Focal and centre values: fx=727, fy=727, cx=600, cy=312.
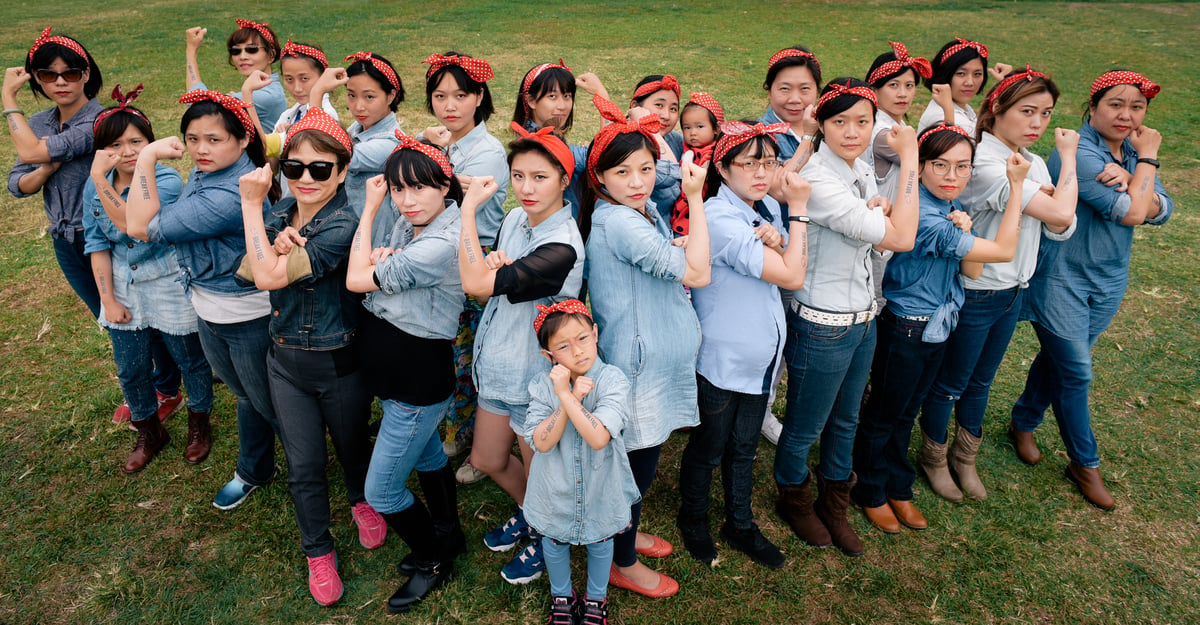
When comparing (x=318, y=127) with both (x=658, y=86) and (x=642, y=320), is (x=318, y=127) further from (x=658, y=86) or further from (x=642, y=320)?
(x=658, y=86)

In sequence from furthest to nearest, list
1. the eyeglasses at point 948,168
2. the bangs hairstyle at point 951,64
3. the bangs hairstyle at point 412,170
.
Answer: the bangs hairstyle at point 951,64 → the eyeglasses at point 948,168 → the bangs hairstyle at point 412,170

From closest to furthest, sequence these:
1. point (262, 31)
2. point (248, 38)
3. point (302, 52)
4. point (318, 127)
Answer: point (318, 127) < point (302, 52) < point (248, 38) < point (262, 31)

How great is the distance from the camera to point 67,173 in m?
5.31

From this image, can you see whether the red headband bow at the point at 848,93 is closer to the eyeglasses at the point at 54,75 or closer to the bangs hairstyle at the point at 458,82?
the bangs hairstyle at the point at 458,82

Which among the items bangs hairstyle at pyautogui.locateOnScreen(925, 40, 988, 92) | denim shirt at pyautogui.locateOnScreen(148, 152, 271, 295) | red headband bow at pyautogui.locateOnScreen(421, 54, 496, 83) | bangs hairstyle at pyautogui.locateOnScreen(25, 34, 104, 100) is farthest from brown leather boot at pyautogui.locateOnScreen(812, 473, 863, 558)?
bangs hairstyle at pyautogui.locateOnScreen(25, 34, 104, 100)

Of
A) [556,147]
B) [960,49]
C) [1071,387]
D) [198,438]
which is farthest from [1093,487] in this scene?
[198,438]

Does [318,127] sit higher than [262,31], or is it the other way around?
[318,127]

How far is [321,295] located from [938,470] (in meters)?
4.38

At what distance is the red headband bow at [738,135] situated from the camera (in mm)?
3861

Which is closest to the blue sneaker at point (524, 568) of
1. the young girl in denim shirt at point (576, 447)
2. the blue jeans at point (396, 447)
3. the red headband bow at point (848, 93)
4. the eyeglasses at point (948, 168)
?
the young girl in denim shirt at point (576, 447)

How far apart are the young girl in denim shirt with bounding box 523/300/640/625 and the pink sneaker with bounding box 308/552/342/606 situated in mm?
1330

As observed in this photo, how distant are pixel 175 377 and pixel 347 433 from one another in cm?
270

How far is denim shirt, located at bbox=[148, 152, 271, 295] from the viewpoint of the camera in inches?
159

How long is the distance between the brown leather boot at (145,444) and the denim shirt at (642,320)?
3.79m
